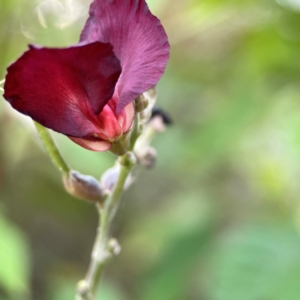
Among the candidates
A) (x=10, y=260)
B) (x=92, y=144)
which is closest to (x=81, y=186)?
(x=92, y=144)

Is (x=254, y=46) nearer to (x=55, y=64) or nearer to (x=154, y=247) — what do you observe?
(x=154, y=247)

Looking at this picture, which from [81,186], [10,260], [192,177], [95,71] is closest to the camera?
[95,71]

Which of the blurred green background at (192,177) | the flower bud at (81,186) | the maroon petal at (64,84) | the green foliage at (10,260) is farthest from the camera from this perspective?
the blurred green background at (192,177)

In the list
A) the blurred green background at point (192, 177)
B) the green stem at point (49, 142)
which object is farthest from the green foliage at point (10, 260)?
the green stem at point (49, 142)

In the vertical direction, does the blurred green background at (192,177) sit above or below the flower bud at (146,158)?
below

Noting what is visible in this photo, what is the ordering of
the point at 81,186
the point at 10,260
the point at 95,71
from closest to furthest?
the point at 95,71 < the point at 81,186 < the point at 10,260

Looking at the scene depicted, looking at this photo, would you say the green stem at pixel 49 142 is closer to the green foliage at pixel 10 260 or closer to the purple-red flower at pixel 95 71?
the purple-red flower at pixel 95 71

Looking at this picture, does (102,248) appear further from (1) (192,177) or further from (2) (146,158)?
(1) (192,177)
